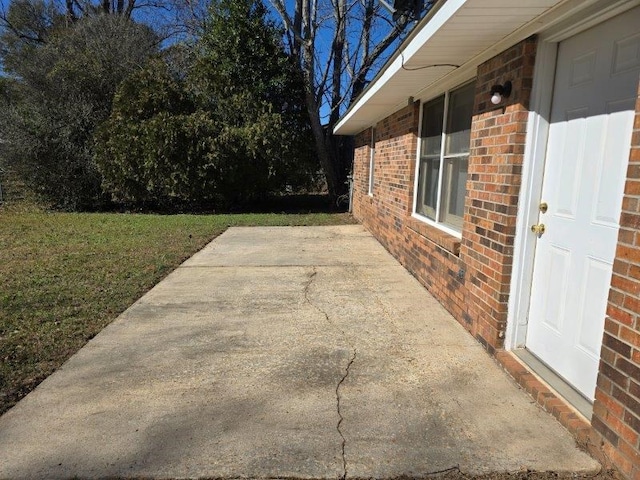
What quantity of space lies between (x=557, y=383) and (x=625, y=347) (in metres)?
0.92

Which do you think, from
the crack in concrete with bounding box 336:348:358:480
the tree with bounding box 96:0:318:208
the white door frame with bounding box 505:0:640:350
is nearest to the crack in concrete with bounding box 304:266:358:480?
the crack in concrete with bounding box 336:348:358:480

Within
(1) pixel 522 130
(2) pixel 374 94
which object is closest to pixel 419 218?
(2) pixel 374 94

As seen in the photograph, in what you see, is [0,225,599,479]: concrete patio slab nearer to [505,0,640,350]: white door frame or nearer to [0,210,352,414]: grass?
[0,210,352,414]: grass

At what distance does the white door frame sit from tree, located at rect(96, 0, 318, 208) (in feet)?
34.4

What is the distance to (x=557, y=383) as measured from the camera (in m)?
2.88

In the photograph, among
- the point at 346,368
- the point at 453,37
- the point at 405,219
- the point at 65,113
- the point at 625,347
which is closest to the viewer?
the point at 625,347

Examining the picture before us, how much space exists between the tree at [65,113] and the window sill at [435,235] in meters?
12.1

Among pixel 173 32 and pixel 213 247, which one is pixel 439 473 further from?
pixel 173 32

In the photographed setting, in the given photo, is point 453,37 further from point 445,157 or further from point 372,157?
point 372,157

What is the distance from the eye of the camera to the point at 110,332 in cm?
394

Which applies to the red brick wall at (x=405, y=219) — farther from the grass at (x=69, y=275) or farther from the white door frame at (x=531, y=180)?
the grass at (x=69, y=275)

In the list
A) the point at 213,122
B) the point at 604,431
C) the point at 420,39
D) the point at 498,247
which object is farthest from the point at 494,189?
the point at 213,122

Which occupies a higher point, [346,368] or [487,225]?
[487,225]

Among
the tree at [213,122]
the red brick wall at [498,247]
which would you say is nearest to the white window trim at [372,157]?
the red brick wall at [498,247]
